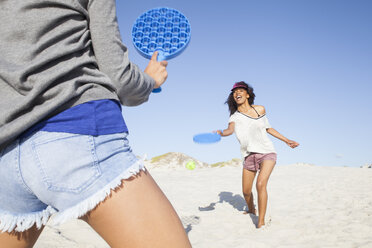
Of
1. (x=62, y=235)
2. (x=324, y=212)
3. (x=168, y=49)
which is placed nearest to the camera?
(x=168, y=49)

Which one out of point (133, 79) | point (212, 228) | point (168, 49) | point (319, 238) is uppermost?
point (168, 49)

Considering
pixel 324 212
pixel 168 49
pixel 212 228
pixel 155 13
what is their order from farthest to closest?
pixel 324 212
pixel 212 228
pixel 155 13
pixel 168 49

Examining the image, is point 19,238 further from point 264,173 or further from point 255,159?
point 255,159

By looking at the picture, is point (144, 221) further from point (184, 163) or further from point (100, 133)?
point (184, 163)

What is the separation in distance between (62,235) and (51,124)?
3327 millimetres

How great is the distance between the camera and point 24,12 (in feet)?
3.27

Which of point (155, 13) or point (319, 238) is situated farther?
point (319, 238)

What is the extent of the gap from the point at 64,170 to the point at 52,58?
1.20 feet

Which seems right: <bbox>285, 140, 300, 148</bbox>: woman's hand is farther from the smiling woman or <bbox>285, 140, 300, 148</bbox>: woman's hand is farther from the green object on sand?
the green object on sand

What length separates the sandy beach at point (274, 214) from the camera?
3873mm

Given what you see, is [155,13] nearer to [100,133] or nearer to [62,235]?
[100,133]

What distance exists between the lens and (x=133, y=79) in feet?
3.74

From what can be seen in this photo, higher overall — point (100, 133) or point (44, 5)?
point (44, 5)

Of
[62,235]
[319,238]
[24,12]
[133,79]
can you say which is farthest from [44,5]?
[319,238]
